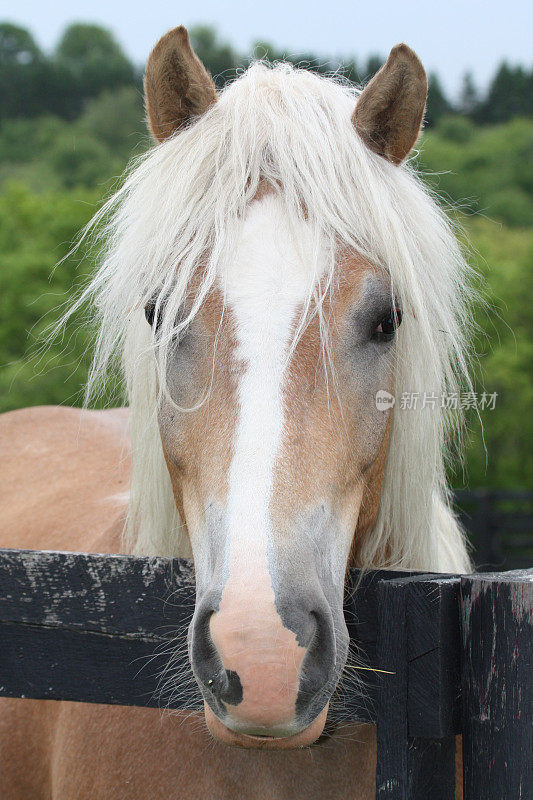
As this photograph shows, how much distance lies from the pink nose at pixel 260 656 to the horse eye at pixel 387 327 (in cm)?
70

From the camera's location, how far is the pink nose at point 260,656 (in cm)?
123

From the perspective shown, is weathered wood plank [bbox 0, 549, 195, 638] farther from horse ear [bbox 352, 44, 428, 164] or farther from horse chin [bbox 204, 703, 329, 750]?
horse ear [bbox 352, 44, 428, 164]

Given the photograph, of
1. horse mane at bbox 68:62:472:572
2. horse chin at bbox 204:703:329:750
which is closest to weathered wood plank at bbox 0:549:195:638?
horse chin at bbox 204:703:329:750

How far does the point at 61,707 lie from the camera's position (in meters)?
2.29

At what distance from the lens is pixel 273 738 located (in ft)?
4.22

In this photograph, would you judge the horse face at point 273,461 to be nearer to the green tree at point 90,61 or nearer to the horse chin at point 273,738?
the horse chin at point 273,738

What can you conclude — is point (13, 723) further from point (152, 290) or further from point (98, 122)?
point (98, 122)

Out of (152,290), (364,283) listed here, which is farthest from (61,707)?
(364,283)

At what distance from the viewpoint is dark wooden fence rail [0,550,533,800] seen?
1261 mm

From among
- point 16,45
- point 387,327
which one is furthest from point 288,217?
point 16,45

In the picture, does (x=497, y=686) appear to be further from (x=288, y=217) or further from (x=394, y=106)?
(x=394, y=106)

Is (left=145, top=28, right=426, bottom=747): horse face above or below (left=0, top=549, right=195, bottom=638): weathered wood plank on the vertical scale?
above

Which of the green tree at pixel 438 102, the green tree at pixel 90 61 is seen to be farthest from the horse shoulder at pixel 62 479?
the green tree at pixel 90 61

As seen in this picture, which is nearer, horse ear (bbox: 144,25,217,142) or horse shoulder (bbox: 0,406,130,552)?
horse ear (bbox: 144,25,217,142)
